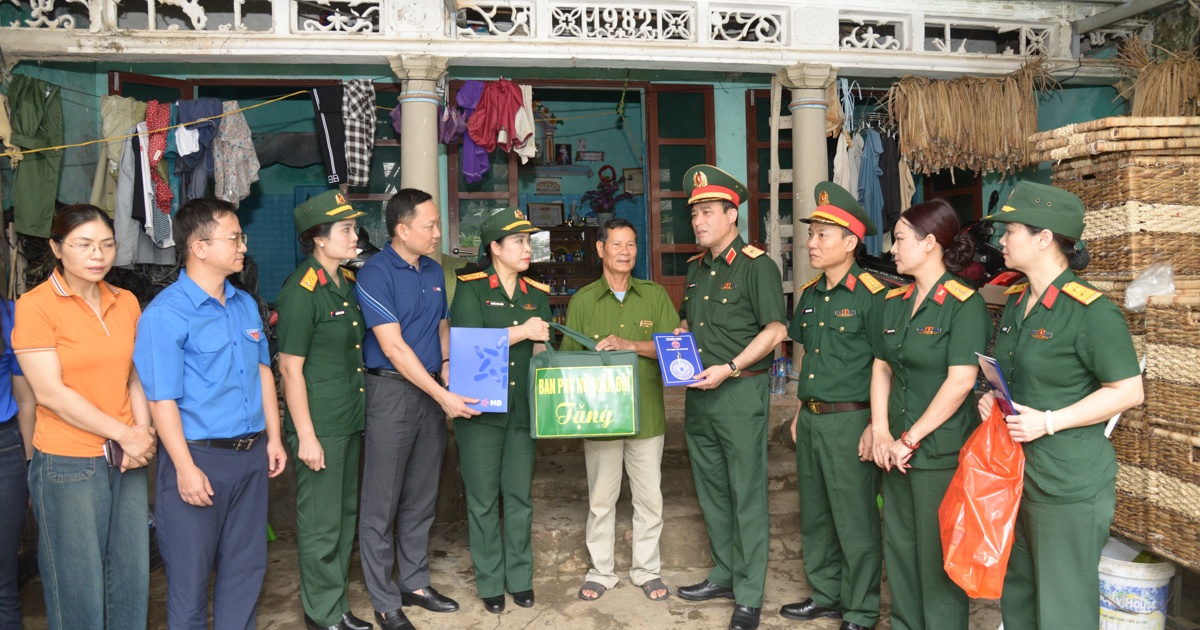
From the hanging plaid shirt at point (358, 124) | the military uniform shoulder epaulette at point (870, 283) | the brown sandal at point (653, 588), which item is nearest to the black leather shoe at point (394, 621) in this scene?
the brown sandal at point (653, 588)

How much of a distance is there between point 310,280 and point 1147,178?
343cm

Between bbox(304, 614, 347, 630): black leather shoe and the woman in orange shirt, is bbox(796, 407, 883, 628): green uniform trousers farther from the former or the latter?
the woman in orange shirt

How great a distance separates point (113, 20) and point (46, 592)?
418 cm

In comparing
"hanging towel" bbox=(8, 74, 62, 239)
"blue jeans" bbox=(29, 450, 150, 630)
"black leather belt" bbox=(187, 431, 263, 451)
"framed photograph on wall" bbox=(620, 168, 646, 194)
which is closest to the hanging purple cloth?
"framed photograph on wall" bbox=(620, 168, 646, 194)

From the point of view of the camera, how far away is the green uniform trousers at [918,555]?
3.31 metres

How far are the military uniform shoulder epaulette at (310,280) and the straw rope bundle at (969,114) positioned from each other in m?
5.01

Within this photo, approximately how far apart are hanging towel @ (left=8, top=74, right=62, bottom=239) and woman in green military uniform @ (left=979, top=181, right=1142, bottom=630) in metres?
6.24

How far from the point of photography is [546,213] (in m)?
9.83

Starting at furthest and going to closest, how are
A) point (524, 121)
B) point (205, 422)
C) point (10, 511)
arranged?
point (524, 121)
point (10, 511)
point (205, 422)

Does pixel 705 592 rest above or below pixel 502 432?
below

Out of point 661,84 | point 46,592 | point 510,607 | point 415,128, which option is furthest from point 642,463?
point 661,84

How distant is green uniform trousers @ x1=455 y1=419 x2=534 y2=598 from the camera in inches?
159

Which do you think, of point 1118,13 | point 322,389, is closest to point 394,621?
point 322,389

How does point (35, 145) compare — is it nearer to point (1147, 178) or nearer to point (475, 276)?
point (475, 276)
